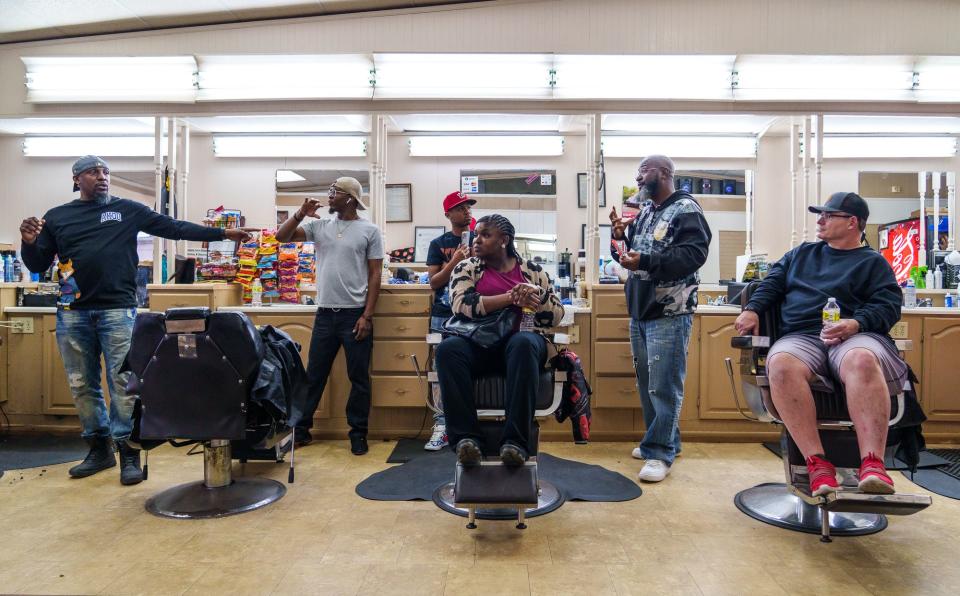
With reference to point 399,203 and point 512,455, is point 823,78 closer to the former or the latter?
point 399,203

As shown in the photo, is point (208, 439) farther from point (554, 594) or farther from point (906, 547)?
point (906, 547)

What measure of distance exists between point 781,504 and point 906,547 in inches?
17.3

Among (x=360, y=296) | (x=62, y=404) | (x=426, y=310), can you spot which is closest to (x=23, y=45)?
(x=62, y=404)

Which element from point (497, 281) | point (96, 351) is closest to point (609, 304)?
point (497, 281)

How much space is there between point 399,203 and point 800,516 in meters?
3.67

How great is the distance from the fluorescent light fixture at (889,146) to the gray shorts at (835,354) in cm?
316

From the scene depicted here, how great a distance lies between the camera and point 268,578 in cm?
185

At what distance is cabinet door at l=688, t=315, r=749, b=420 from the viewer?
11.9 ft

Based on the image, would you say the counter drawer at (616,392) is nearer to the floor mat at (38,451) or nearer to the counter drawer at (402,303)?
the counter drawer at (402,303)

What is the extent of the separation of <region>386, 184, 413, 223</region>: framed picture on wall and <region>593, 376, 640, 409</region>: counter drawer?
87.8 inches

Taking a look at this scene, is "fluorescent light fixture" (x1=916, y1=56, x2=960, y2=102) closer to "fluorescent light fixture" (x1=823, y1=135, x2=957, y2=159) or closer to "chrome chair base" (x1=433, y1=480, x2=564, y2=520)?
"fluorescent light fixture" (x1=823, y1=135, x2=957, y2=159)

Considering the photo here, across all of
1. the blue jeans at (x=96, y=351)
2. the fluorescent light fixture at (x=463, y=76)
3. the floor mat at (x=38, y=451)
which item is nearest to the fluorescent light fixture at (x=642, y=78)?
the fluorescent light fixture at (x=463, y=76)

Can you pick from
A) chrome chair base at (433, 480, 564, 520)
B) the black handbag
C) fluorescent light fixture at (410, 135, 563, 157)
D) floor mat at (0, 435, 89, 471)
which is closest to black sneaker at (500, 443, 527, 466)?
chrome chair base at (433, 480, 564, 520)

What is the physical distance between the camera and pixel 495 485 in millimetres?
2162
